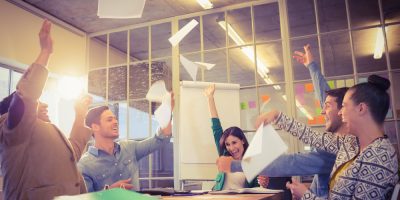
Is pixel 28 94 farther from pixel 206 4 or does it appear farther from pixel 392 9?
pixel 392 9

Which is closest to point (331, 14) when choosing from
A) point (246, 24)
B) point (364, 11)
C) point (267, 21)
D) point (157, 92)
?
point (364, 11)

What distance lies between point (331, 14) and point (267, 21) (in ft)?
2.78

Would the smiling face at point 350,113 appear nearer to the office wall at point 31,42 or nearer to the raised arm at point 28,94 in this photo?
the raised arm at point 28,94

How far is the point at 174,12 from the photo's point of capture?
13.6 ft

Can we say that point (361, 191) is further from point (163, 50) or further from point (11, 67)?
point (163, 50)

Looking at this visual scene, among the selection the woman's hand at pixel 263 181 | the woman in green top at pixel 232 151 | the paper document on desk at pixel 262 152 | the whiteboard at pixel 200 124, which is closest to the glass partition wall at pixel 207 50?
the whiteboard at pixel 200 124

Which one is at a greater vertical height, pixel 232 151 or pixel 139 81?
pixel 139 81

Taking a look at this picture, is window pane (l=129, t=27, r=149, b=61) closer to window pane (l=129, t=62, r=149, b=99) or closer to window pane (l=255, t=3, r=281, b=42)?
window pane (l=129, t=62, r=149, b=99)

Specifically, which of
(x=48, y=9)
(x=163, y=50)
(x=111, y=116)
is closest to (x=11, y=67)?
(x=48, y=9)

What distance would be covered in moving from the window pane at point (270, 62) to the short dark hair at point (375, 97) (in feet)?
13.0

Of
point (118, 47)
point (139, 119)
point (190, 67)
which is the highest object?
point (118, 47)

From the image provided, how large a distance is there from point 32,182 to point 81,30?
124 inches

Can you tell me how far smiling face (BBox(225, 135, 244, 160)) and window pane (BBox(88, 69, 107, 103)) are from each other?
237 centimetres

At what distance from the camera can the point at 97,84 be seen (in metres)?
4.66
